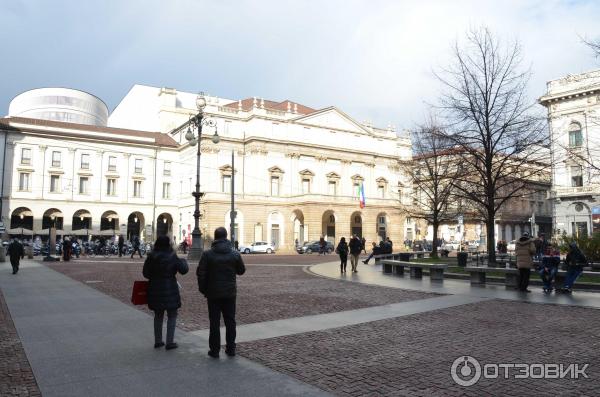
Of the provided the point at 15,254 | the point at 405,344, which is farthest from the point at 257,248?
the point at 405,344

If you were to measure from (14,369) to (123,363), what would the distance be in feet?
4.42

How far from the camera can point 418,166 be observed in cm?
3058

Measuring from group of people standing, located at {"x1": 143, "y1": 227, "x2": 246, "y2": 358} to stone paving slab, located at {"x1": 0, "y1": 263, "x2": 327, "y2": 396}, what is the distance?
0.30m

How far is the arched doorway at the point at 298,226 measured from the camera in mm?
62062

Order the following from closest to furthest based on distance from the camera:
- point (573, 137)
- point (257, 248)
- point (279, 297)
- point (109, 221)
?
point (279, 297)
point (573, 137)
point (257, 248)
point (109, 221)

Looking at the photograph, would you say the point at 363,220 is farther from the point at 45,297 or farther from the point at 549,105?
the point at 45,297

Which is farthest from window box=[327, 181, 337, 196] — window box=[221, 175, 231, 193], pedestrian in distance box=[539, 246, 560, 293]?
pedestrian in distance box=[539, 246, 560, 293]

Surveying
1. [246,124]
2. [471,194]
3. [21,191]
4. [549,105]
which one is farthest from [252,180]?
[471,194]

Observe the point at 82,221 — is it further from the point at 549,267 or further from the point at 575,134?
the point at 575,134

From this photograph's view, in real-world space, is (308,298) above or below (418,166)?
below

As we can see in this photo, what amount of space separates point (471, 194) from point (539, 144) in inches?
134

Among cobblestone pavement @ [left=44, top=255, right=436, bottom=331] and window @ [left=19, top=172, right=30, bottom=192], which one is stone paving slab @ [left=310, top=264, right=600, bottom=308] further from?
window @ [left=19, top=172, right=30, bottom=192]

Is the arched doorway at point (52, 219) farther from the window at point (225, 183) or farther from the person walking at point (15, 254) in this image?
the person walking at point (15, 254)

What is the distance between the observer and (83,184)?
59562 millimetres
